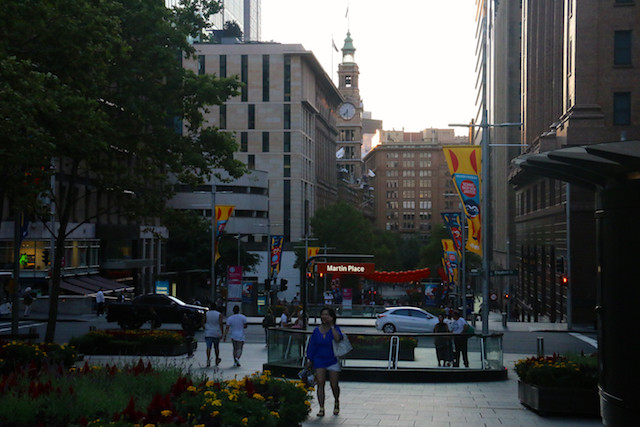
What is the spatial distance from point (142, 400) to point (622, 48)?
1864 inches

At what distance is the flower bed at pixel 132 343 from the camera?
27.6 m

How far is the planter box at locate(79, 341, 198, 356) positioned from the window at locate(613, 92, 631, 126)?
33.6m

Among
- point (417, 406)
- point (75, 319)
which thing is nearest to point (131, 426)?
point (417, 406)

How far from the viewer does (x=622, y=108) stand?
5191 centimetres

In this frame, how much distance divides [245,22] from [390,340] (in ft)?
609

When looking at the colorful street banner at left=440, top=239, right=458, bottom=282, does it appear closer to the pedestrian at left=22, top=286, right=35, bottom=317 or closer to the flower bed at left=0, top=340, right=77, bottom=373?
the pedestrian at left=22, top=286, right=35, bottom=317

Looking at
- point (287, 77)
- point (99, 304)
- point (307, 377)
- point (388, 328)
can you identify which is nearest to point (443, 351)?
point (307, 377)

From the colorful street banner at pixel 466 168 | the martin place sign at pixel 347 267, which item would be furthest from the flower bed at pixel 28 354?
the martin place sign at pixel 347 267

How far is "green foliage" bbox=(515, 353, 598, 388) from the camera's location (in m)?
15.3

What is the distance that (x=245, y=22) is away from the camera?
199875 millimetres

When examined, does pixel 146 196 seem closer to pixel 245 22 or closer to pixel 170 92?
pixel 170 92

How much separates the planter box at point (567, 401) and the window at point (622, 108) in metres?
39.5

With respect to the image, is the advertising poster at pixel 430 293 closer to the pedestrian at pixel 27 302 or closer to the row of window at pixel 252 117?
the pedestrian at pixel 27 302

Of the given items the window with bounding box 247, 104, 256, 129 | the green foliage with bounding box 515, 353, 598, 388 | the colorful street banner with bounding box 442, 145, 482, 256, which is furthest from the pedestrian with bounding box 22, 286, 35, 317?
the window with bounding box 247, 104, 256, 129
